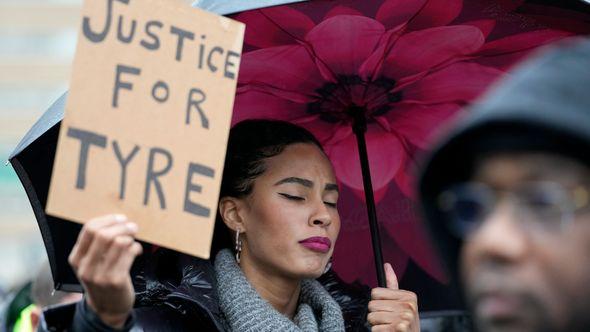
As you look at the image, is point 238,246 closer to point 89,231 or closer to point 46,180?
point 46,180

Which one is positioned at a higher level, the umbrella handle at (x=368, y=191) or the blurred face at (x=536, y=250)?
the umbrella handle at (x=368, y=191)

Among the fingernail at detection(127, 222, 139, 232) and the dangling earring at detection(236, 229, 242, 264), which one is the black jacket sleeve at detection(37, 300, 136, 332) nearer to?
the fingernail at detection(127, 222, 139, 232)

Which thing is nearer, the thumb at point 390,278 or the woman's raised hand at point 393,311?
the woman's raised hand at point 393,311

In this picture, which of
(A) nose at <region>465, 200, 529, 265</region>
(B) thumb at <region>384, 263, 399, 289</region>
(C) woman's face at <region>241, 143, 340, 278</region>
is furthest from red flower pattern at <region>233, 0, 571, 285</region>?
Result: (A) nose at <region>465, 200, 529, 265</region>

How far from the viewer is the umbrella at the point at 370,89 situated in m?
3.35

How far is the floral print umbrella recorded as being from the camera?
11.0 ft

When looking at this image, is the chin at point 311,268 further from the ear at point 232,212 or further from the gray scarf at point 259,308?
the ear at point 232,212

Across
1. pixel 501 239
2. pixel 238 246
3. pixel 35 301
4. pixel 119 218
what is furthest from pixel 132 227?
pixel 35 301

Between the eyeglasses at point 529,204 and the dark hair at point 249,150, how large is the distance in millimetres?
1954

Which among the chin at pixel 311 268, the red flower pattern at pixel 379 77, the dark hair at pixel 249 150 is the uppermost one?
the red flower pattern at pixel 379 77

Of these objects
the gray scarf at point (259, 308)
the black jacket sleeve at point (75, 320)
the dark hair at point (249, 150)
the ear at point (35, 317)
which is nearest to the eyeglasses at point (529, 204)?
the black jacket sleeve at point (75, 320)

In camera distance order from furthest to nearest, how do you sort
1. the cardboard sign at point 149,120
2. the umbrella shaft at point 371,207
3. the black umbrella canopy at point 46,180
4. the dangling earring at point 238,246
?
the umbrella shaft at point 371,207 < the dangling earring at point 238,246 < the black umbrella canopy at point 46,180 < the cardboard sign at point 149,120

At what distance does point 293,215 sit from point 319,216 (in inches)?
3.3

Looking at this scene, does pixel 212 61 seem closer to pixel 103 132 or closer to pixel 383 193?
pixel 103 132
